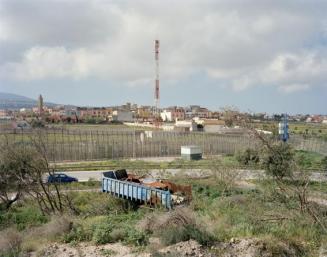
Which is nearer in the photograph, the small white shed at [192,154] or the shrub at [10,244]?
the shrub at [10,244]

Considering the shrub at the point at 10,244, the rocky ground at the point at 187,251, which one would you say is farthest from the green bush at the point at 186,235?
the shrub at the point at 10,244

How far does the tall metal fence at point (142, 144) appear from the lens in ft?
Result: 174

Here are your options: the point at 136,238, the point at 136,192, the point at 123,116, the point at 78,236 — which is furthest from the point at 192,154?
the point at 123,116

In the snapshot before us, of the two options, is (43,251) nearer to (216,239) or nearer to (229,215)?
(216,239)

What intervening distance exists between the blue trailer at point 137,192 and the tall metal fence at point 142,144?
29.7m

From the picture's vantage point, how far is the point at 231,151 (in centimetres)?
6209

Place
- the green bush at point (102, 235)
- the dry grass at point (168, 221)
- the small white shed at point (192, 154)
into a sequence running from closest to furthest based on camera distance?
the dry grass at point (168, 221), the green bush at point (102, 235), the small white shed at point (192, 154)

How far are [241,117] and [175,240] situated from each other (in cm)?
323

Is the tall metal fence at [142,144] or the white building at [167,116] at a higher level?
the white building at [167,116]

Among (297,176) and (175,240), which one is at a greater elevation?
(297,176)

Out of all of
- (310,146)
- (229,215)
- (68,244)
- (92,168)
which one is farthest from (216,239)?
→ (310,146)

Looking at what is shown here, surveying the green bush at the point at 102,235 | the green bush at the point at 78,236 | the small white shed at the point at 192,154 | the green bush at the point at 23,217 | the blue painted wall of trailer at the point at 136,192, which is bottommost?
the small white shed at the point at 192,154

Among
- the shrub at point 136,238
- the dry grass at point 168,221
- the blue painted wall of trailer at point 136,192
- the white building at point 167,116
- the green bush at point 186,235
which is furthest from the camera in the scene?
the white building at point 167,116

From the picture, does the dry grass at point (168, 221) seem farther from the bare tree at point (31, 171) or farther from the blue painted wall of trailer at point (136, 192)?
the bare tree at point (31, 171)
